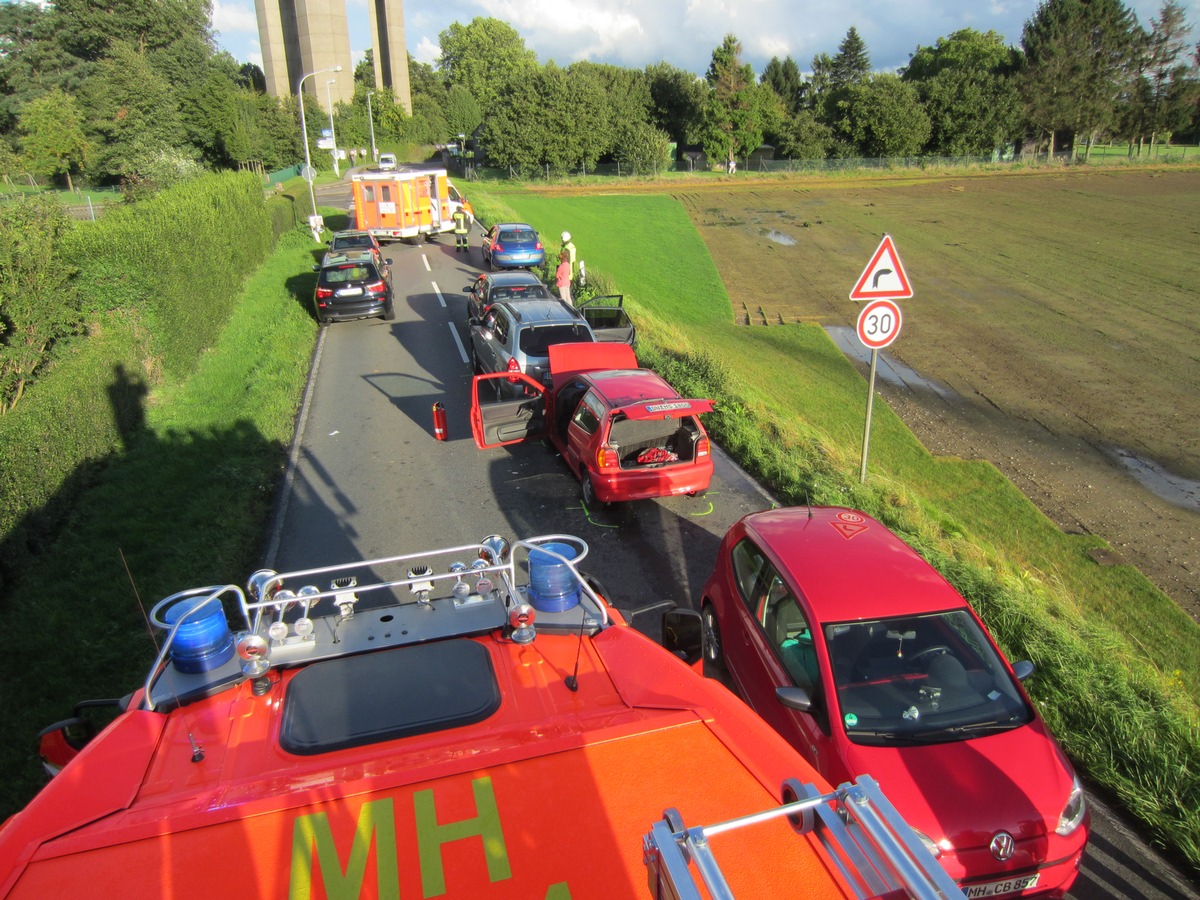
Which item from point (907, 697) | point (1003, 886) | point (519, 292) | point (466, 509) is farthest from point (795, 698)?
point (519, 292)

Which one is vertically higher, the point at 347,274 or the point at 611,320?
the point at 347,274

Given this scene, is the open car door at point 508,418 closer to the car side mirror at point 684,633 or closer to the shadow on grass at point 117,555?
the shadow on grass at point 117,555

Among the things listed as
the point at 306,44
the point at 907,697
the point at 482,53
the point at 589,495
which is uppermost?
the point at 482,53

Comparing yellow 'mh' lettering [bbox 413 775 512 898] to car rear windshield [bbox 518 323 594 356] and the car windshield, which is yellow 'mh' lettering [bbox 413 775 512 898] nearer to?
the car windshield

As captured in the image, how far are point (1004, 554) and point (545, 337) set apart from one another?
26.1ft

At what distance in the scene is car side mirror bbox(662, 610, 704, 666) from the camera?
4496mm

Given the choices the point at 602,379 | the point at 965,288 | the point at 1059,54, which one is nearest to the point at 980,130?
the point at 1059,54

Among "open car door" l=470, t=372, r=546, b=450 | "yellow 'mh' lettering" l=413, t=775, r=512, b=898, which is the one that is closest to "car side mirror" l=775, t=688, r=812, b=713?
"yellow 'mh' lettering" l=413, t=775, r=512, b=898

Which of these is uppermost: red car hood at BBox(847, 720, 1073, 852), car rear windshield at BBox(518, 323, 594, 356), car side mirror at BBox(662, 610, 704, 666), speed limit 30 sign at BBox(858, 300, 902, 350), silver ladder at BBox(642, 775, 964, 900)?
speed limit 30 sign at BBox(858, 300, 902, 350)

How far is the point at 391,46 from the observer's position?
3578 inches

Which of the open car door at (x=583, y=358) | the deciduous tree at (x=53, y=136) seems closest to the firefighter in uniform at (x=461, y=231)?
the open car door at (x=583, y=358)

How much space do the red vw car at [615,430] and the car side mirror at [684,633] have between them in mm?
4651

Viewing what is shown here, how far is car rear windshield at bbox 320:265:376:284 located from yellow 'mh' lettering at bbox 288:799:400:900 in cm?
1892

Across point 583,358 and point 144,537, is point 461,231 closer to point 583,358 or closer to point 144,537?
point 583,358
